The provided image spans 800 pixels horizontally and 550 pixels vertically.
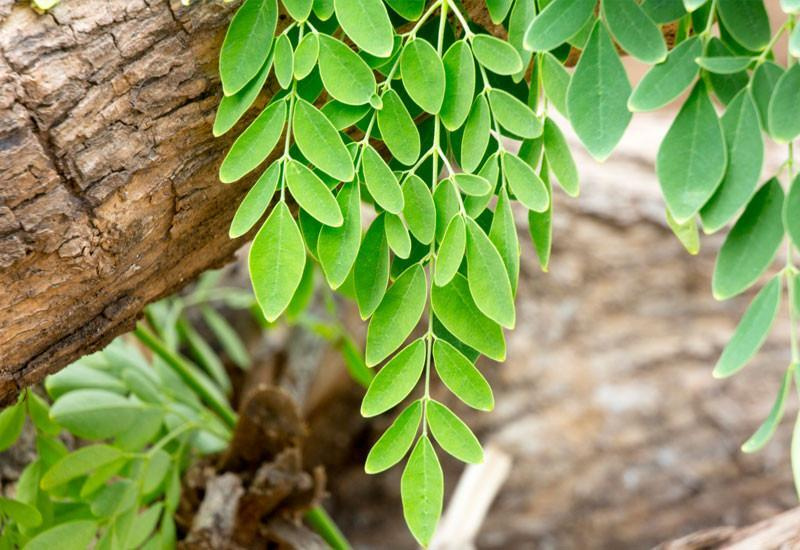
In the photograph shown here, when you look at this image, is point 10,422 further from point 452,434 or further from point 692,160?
point 692,160

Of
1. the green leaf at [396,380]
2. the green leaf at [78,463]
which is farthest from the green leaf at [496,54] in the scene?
the green leaf at [78,463]

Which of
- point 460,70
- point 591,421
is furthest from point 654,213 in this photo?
point 460,70

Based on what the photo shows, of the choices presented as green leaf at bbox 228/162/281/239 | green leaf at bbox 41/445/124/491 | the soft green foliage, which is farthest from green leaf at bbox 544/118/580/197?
green leaf at bbox 41/445/124/491

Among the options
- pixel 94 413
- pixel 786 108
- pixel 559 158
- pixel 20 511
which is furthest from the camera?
pixel 94 413

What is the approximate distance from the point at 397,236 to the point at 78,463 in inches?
19.4

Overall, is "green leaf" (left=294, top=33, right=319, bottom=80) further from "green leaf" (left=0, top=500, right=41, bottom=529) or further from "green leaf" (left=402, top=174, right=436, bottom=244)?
"green leaf" (left=0, top=500, right=41, bottom=529)

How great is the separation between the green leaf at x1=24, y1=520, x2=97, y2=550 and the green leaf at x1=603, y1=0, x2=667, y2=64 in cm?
71

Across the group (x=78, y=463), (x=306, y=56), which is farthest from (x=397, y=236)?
(x=78, y=463)

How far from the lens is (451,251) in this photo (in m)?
0.65

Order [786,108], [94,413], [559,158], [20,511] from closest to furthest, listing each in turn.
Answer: [786,108] < [559,158] < [20,511] < [94,413]

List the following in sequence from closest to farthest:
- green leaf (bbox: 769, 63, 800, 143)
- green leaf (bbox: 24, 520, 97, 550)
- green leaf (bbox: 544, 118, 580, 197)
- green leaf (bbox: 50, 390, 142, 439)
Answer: green leaf (bbox: 769, 63, 800, 143) → green leaf (bbox: 544, 118, 580, 197) → green leaf (bbox: 24, 520, 97, 550) → green leaf (bbox: 50, 390, 142, 439)

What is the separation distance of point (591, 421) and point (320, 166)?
1.37m

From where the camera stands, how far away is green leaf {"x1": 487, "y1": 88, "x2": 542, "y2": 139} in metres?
0.69

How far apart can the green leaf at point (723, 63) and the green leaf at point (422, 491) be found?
1.06 ft
